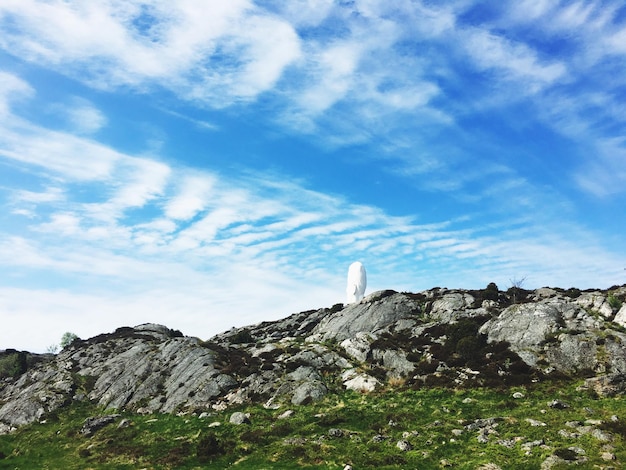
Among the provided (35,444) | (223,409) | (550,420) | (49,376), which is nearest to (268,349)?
(223,409)

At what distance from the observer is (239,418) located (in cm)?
4391

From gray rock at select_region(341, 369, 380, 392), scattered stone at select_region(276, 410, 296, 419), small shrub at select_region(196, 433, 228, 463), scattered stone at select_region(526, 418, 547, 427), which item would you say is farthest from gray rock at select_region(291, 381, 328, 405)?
scattered stone at select_region(526, 418, 547, 427)

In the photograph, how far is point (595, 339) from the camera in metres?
51.3

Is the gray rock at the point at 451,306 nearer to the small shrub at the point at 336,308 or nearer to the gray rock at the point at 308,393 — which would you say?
the small shrub at the point at 336,308

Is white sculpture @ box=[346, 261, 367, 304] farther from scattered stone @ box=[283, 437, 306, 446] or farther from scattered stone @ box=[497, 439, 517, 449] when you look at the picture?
scattered stone @ box=[497, 439, 517, 449]

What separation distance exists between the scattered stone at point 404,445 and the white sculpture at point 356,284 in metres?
61.6

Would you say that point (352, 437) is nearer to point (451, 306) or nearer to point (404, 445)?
point (404, 445)

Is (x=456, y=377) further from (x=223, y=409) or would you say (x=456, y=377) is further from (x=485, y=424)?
(x=223, y=409)

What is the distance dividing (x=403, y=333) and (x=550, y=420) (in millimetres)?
35076

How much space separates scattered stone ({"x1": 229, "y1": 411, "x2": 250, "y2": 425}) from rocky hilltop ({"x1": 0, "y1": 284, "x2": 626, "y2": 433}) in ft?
16.5

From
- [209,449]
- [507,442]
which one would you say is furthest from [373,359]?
[209,449]

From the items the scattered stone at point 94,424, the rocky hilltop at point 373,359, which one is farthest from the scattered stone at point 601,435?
the scattered stone at point 94,424

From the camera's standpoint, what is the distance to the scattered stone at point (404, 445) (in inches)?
1300

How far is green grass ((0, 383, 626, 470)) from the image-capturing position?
31016 millimetres
